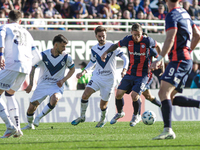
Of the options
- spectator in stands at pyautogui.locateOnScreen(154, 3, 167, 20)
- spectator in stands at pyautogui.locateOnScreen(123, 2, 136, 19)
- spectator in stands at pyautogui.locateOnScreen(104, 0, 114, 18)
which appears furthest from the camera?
spectator in stands at pyautogui.locateOnScreen(154, 3, 167, 20)

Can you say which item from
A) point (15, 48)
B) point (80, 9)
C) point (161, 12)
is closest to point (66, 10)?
point (80, 9)

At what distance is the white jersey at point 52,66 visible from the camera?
32.0 feet

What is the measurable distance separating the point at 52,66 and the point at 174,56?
3.81 metres

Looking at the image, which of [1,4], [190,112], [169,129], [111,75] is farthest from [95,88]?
[1,4]

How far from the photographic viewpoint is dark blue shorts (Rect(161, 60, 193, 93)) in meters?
6.57

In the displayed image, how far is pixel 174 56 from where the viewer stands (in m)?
6.75

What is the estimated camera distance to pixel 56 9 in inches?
746

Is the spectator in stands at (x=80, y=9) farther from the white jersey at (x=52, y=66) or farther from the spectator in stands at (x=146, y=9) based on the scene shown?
the white jersey at (x=52, y=66)

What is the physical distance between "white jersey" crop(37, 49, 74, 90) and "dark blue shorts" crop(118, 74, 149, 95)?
4.51 feet

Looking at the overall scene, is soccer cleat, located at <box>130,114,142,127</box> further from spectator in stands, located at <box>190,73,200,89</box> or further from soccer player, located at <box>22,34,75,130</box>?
spectator in stands, located at <box>190,73,200,89</box>

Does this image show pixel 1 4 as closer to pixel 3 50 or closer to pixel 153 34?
pixel 153 34

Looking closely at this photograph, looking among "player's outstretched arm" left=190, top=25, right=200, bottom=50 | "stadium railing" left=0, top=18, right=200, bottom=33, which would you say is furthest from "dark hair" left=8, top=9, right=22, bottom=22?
"stadium railing" left=0, top=18, right=200, bottom=33

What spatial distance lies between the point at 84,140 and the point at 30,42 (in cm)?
201

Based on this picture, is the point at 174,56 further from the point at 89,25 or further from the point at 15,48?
the point at 89,25
